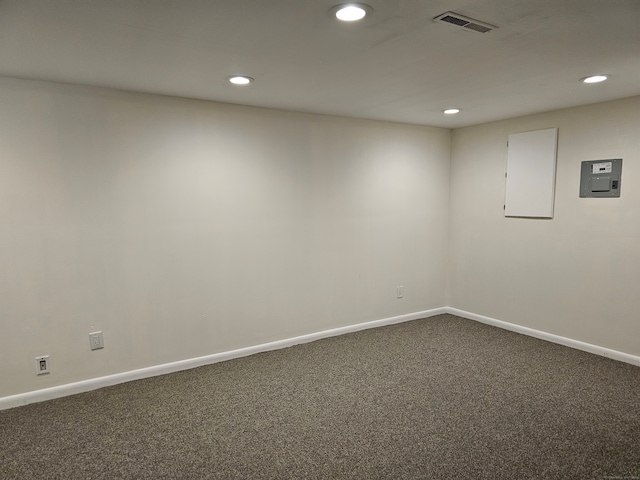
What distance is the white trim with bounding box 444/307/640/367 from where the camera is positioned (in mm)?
3428

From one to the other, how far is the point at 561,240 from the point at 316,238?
2348 millimetres

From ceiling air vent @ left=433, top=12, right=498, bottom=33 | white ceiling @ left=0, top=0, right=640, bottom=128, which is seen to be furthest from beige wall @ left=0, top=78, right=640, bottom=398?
ceiling air vent @ left=433, top=12, right=498, bottom=33

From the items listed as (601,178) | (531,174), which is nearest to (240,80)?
(531,174)

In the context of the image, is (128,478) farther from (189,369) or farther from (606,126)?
(606,126)

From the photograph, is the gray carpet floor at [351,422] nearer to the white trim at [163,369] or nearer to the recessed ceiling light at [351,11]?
the white trim at [163,369]

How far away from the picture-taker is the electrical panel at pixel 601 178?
11.1 feet

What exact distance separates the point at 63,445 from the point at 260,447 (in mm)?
1159

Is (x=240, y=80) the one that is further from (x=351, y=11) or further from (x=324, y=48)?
(x=351, y=11)

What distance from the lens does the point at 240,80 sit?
8.89 feet

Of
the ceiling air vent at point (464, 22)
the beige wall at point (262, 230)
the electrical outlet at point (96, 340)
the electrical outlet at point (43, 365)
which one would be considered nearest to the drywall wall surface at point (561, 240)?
the beige wall at point (262, 230)

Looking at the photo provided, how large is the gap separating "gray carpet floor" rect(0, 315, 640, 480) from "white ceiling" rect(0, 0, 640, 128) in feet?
7.27

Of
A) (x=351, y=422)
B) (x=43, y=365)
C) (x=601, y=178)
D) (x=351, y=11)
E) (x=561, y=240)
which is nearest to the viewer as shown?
(x=351, y=11)

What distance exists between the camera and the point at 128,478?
2047mm

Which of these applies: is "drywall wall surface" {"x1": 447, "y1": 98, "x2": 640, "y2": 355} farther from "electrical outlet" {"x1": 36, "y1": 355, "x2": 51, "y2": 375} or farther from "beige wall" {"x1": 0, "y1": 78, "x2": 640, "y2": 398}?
"electrical outlet" {"x1": 36, "y1": 355, "x2": 51, "y2": 375}
